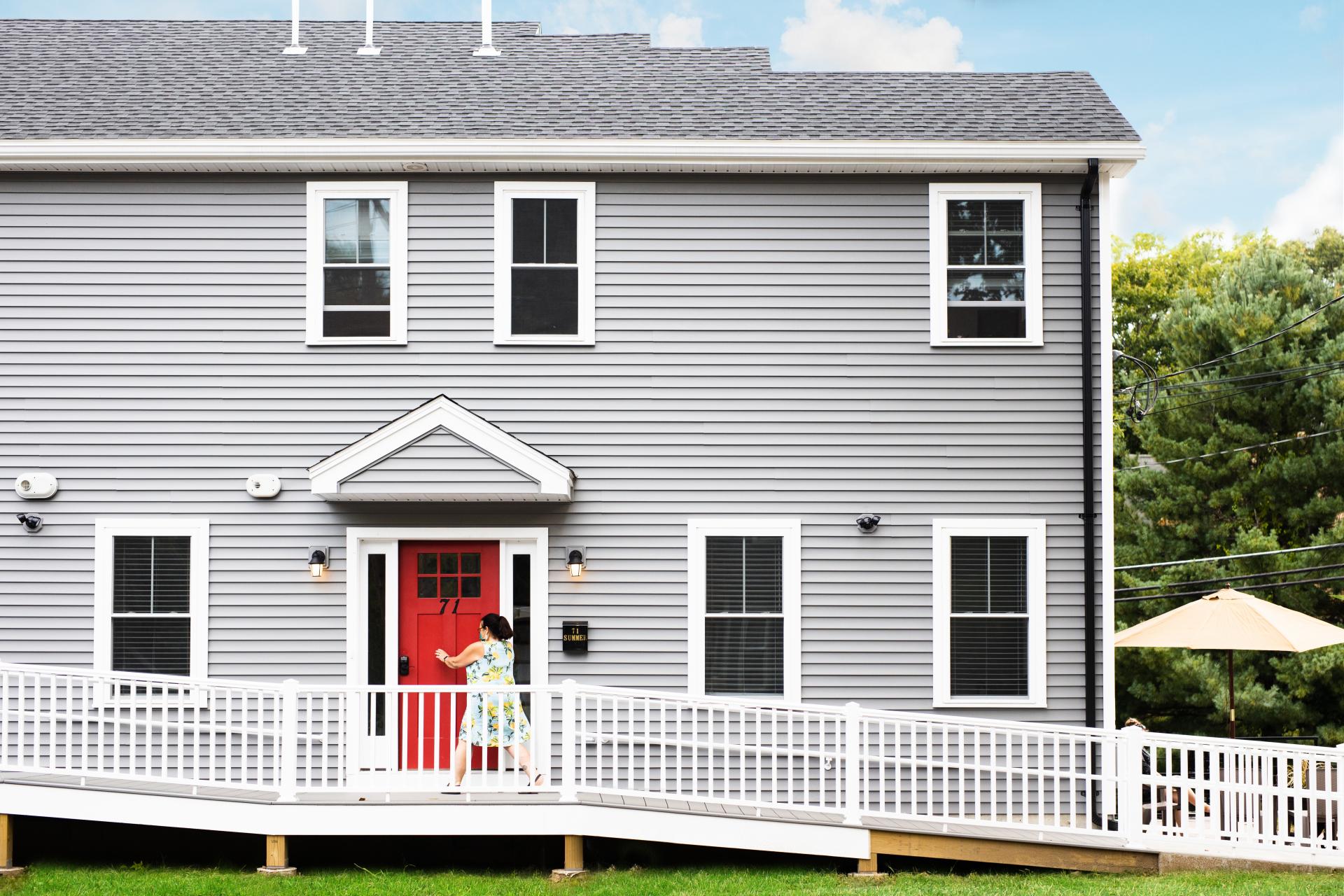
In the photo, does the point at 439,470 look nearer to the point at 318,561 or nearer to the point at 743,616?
the point at 318,561

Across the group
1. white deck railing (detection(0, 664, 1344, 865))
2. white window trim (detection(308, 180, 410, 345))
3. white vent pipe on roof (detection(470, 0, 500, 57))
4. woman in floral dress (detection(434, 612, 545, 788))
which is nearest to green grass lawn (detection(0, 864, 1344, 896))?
white deck railing (detection(0, 664, 1344, 865))

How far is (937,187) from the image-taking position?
9047 millimetres

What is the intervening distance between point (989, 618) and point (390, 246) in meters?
5.79

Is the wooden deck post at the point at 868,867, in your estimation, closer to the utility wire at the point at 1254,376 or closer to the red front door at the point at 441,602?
the red front door at the point at 441,602

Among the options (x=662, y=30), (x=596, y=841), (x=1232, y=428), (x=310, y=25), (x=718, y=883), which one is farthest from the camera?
(x=662, y=30)

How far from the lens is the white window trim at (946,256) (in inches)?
353

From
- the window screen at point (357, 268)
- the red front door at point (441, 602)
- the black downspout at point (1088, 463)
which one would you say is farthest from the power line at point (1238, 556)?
the window screen at point (357, 268)

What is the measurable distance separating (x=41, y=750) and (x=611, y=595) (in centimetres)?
470

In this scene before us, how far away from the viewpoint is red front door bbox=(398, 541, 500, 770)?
8938 millimetres

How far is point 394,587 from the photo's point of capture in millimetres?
8906

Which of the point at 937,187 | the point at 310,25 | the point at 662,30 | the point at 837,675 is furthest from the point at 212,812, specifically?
the point at 662,30

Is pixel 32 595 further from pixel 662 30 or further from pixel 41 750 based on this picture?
pixel 662 30

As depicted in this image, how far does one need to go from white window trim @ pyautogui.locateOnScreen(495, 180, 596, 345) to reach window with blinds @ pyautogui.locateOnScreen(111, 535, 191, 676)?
10.4ft

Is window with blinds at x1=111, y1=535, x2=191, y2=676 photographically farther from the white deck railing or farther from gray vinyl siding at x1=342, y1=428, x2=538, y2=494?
gray vinyl siding at x1=342, y1=428, x2=538, y2=494
